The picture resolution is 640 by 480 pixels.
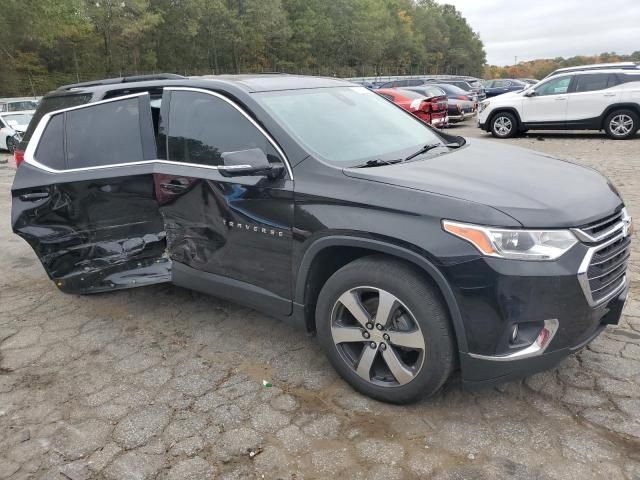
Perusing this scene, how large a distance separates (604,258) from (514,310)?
1.93 ft

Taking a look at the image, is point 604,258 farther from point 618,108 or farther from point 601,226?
point 618,108

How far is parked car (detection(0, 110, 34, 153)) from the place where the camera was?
1630cm

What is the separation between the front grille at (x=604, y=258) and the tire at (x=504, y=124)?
11.8 m

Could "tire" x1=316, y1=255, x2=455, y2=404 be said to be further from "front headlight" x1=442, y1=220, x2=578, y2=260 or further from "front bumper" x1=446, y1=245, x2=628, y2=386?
"front headlight" x1=442, y1=220, x2=578, y2=260

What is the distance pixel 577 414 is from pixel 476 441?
58 cm

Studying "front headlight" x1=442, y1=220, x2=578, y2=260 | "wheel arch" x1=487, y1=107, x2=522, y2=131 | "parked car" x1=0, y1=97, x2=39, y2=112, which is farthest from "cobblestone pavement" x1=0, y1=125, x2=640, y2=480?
"parked car" x1=0, y1=97, x2=39, y2=112

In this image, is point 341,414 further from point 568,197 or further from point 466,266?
point 568,197

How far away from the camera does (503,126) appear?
13867 millimetres

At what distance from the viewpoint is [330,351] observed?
2967 millimetres

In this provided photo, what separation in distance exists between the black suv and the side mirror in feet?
0.04

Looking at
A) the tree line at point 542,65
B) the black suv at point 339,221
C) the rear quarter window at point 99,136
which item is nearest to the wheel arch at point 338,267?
the black suv at point 339,221

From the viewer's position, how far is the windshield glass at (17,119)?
55.4 ft

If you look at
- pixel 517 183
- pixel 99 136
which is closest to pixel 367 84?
pixel 99 136

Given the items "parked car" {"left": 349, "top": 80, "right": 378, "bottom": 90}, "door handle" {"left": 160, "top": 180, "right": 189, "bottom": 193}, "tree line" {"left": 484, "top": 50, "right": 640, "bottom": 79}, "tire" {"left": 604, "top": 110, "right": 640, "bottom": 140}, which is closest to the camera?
"door handle" {"left": 160, "top": 180, "right": 189, "bottom": 193}
